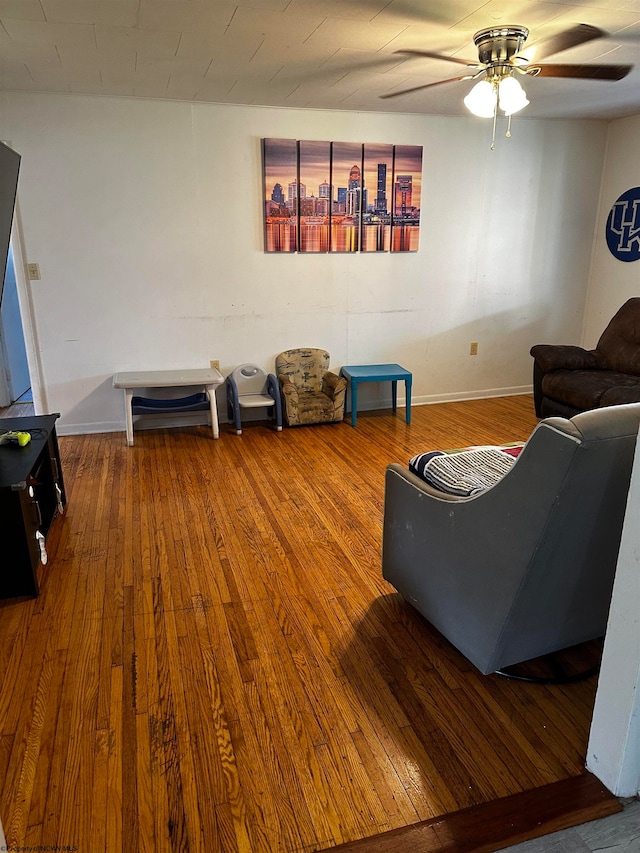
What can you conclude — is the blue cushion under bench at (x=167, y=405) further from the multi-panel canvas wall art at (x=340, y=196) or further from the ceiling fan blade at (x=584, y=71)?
the ceiling fan blade at (x=584, y=71)

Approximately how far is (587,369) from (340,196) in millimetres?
2357

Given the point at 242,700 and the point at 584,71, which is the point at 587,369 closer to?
the point at 584,71

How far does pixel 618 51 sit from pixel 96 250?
3.46 m

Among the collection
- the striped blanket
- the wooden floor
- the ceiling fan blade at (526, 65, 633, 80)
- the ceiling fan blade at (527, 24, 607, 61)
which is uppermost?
the ceiling fan blade at (527, 24, 607, 61)

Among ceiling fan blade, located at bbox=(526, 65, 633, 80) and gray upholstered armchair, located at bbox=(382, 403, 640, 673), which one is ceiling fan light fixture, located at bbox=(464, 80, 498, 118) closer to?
ceiling fan blade, located at bbox=(526, 65, 633, 80)


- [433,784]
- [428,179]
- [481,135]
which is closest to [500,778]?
[433,784]

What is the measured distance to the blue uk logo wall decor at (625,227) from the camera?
495 centimetres

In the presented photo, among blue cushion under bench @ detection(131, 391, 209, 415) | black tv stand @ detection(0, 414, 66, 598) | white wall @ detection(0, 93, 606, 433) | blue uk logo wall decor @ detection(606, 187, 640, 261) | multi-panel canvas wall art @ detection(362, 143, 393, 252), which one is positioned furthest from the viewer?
blue uk logo wall decor @ detection(606, 187, 640, 261)

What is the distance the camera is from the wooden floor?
147 centimetres

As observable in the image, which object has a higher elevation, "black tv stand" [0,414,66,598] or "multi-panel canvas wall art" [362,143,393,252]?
"multi-panel canvas wall art" [362,143,393,252]

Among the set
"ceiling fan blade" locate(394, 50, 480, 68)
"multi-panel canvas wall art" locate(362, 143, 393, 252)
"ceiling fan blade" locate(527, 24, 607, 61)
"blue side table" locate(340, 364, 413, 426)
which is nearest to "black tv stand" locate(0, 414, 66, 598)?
"blue side table" locate(340, 364, 413, 426)

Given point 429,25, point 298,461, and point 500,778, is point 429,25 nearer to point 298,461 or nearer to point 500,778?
point 298,461

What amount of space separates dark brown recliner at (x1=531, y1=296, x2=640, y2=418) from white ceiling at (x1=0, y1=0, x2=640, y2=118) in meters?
1.68

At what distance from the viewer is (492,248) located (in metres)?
5.15
